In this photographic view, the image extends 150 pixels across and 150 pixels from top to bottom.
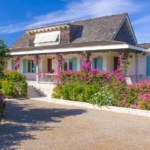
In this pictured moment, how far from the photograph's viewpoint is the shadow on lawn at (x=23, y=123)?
7.17m

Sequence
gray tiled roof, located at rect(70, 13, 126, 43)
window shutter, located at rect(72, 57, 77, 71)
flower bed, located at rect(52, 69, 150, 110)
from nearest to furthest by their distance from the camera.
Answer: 1. flower bed, located at rect(52, 69, 150, 110)
2. gray tiled roof, located at rect(70, 13, 126, 43)
3. window shutter, located at rect(72, 57, 77, 71)

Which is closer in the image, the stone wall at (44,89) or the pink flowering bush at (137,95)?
the pink flowering bush at (137,95)

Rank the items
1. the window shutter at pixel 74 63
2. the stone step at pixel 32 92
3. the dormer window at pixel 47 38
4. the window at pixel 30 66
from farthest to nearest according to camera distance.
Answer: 1. the window at pixel 30 66
2. the dormer window at pixel 47 38
3. the window shutter at pixel 74 63
4. the stone step at pixel 32 92

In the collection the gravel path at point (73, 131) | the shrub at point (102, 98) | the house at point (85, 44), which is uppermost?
the house at point (85, 44)

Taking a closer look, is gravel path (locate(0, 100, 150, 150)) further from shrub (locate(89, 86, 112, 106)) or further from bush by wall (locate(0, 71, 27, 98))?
bush by wall (locate(0, 71, 27, 98))

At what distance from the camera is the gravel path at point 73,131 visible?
6664 mm

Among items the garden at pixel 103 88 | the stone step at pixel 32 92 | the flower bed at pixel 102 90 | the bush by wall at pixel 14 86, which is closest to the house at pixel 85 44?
the stone step at pixel 32 92

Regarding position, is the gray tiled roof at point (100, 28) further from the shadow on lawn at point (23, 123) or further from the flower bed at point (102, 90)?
the shadow on lawn at point (23, 123)

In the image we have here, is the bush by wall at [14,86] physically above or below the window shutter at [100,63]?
below

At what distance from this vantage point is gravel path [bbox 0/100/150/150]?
262 inches

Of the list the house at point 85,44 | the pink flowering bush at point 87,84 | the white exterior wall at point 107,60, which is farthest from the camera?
the white exterior wall at point 107,60

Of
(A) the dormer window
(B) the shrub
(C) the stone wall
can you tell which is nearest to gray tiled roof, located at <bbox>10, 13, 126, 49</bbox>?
(A) the dormer window

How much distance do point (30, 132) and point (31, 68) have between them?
62.8 ft

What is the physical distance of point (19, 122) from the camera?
9.57m
